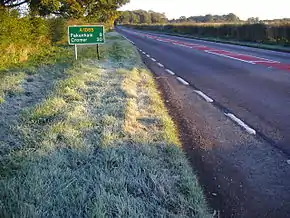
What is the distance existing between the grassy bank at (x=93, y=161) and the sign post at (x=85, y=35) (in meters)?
8.54

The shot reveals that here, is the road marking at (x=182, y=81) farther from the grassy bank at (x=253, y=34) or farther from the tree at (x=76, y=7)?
the grassy bank at (x=253, y=34)

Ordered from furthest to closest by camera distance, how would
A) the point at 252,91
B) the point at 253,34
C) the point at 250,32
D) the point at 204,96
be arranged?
the point at 250,32 < the point at 253,34 < the point at 252,91 < the point at 204,96

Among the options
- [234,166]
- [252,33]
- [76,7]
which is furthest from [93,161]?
[252,33]

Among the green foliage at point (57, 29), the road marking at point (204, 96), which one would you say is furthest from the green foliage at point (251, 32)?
the road marking at point (204, 96)

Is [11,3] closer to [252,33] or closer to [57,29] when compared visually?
[57,29]

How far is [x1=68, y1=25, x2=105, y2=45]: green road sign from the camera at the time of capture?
15516 millimetres

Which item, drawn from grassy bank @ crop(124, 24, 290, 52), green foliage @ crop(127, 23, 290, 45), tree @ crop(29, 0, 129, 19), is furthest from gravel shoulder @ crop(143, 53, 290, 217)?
green foliage @ crop(127, 23, 290, 45)

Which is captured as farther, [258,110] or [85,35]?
[85,35]

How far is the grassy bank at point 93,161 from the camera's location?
3.30m

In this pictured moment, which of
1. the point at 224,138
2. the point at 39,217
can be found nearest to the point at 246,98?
the point at 224,138

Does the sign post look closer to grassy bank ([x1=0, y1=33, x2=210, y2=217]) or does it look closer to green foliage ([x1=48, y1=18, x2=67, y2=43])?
green foliage ([x1=48, y1=18, x2=67, y2=43])

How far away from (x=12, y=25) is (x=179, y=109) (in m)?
10.1

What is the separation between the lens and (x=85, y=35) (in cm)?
1571

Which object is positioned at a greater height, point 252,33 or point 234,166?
point 252,33
